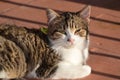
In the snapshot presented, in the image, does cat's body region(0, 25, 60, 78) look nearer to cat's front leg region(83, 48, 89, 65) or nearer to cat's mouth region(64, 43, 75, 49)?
cat's mouth region(64, 43, 75, 49)

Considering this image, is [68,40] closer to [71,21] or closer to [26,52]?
[71,21]

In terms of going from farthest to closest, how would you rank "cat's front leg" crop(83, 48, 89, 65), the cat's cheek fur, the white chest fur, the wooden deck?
the wooden deck < "cat's front leg" crop(83, 48, 89, 65) < the white chest fur < the cat's cheek fur

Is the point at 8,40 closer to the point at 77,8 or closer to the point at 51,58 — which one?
the point at 51,58

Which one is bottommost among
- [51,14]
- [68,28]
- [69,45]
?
[69,45]

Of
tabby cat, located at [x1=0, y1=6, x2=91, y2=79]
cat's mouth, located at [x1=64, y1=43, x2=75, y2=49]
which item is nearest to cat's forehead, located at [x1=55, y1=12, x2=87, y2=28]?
tabby cat, located at [x1=0, y1=6, x2=91, y2=79]

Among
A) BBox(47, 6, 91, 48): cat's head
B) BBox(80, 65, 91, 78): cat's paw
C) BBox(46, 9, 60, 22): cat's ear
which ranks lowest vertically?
BBox(80, 65, 91, 78): cat's paw

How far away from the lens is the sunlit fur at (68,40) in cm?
344

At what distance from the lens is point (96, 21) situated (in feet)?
15.1

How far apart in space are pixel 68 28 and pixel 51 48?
0.23 m

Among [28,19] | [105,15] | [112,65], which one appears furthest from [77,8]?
[112,65]

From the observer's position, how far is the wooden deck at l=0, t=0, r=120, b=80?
12.3ft

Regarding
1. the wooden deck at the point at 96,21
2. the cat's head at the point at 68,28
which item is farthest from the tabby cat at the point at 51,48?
the wooden deck at the point at 96,21

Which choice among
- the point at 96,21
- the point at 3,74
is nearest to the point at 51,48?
the point at 3,74

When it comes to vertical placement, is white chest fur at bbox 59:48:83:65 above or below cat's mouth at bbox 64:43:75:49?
below
